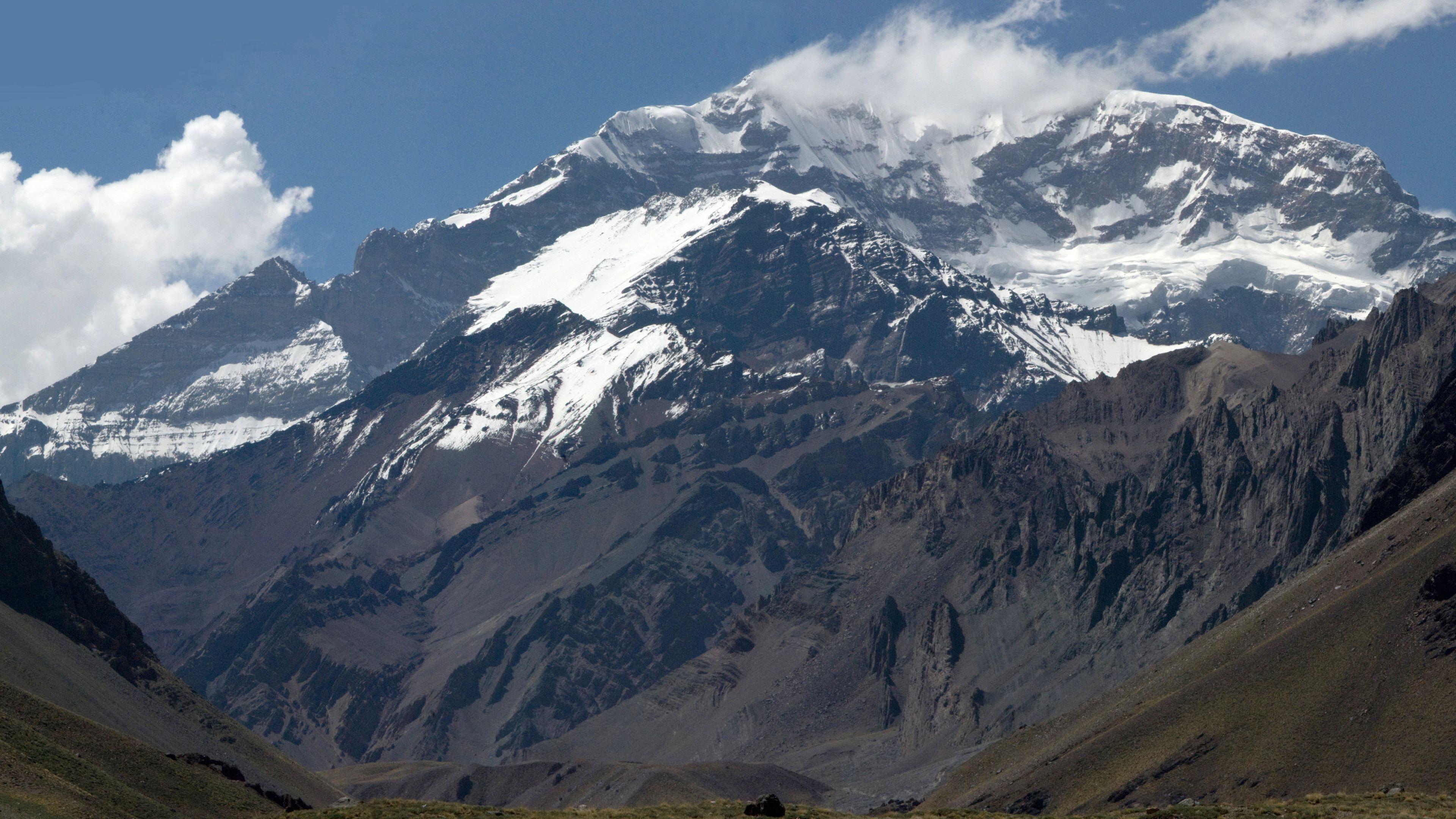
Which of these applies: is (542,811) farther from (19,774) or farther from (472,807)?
(19,774)

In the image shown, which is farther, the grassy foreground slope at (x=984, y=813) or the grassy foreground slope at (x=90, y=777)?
the grassy foreground slope at (x=90, y=777)

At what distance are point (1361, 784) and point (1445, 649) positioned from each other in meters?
22.2

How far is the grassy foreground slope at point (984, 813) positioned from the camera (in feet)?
328

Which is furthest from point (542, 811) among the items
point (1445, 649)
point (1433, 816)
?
point (1445, 649)

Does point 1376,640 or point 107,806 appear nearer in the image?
point 107,806

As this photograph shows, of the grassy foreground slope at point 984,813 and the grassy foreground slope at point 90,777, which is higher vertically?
the grassy foreground slope at point 90,777

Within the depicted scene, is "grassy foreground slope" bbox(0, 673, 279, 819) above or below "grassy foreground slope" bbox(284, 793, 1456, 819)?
above

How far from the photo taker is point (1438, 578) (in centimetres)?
19625

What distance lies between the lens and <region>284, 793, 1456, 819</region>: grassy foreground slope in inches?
3939

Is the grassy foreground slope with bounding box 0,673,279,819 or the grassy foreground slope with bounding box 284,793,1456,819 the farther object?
the grassy foreground slope with bounding box 0,673,279,819

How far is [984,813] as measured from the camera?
4353 inches

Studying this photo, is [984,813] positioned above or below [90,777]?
below

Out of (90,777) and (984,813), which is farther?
Answer: (90,777)

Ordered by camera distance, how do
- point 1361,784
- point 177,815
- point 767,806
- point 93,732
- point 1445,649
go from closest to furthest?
1. point 767,806
2. point 177,815
3. point 93,732
4. point 1361,784
5. point 1445,649
